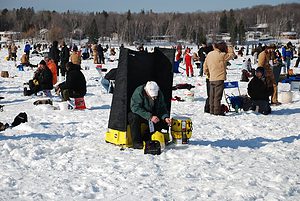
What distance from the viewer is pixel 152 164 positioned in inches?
219

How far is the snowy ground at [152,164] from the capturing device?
452 centimetres

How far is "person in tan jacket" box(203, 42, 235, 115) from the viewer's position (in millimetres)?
9562

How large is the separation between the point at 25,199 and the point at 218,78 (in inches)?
243

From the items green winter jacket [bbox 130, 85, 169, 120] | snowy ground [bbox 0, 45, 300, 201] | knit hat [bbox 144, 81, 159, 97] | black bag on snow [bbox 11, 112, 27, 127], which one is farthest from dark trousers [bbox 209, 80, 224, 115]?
black bag on snow [bbox 11, 112, 27, 127]

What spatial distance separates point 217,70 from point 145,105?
3.68 meters

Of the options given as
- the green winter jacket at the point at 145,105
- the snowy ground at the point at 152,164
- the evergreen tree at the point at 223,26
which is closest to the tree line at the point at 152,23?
the evergreen tree at the point at 223,26

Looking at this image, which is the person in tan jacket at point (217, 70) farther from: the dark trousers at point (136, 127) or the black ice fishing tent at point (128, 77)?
the dark trousers at point (136, 127)

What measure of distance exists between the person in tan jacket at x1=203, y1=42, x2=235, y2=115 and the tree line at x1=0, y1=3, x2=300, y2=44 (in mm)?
84402

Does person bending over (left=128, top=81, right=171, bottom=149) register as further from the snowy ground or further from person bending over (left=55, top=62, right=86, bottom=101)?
person bending over (left=55, top=62, right=86, bottom=101)

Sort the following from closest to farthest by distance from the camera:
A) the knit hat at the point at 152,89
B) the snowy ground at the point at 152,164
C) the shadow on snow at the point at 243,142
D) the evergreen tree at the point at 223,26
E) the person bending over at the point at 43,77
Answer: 1. the snowy ground at the point at 152,164
2. the knit hat at the point at 152,89
3. the shadow on snow at the point at 243,142
4. the person bending over at the point at 43,77
5. the evergreen tree at the point at 223,26

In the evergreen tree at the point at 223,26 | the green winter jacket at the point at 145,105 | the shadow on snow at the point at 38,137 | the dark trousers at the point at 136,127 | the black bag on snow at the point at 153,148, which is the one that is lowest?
the shadow on snow at the point at 38,137

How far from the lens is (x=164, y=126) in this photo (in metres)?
6.69

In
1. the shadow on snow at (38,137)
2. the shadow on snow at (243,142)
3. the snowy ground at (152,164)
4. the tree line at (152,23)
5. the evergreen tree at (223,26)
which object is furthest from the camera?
the evergreen tree at (223,26)

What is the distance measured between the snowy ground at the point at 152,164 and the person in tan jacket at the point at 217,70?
674mm
